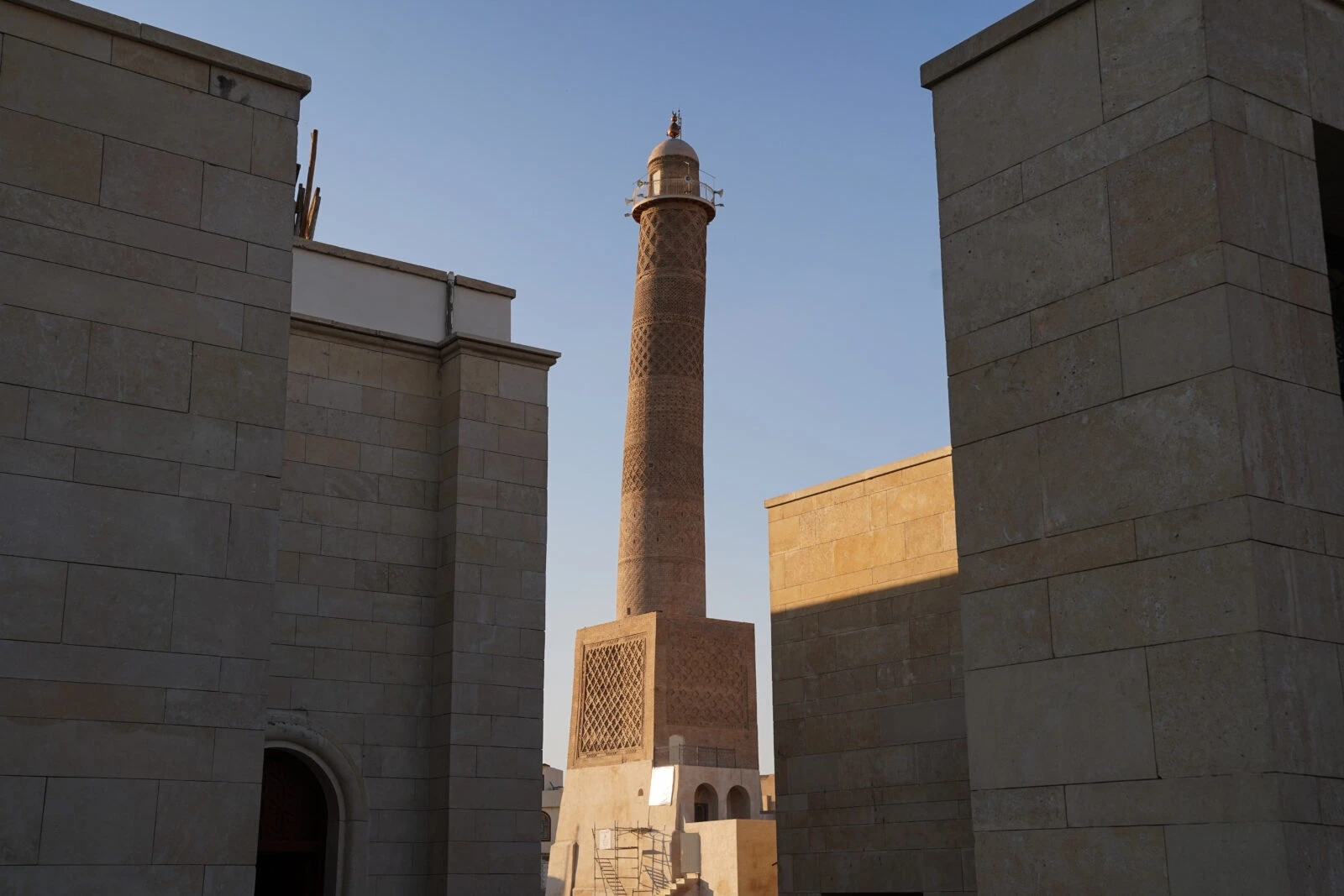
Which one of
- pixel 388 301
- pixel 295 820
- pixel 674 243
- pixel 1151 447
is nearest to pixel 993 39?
pixel 1151 447

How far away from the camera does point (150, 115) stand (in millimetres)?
6457

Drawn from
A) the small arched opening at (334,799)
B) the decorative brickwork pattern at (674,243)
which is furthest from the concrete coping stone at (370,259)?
the decorative brickwork pattern at (674,243)

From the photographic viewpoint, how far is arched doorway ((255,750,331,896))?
32.9ft

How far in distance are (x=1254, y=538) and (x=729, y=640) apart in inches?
982

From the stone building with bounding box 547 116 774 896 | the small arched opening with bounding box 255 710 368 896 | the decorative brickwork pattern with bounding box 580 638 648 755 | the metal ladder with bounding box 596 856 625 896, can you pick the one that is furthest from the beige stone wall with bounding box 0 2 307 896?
the decorative brickwork pattern with bounding box 580 638 648 755

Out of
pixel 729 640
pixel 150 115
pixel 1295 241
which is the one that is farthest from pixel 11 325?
pixel 729 640

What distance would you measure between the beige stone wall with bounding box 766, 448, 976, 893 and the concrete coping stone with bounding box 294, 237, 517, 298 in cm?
346

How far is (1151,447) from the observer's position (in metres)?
4.86

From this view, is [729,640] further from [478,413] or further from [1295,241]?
[1295,241]

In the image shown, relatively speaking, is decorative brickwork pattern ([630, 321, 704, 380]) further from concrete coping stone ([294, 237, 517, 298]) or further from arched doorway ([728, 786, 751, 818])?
concrete coping stone ([294, 237, 517, 298])

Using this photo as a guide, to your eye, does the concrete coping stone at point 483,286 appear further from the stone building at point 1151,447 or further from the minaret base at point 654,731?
the minaret base at point 654,731

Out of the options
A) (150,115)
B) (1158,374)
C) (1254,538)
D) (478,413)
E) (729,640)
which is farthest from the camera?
(729,640)

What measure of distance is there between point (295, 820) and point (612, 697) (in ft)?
62.4

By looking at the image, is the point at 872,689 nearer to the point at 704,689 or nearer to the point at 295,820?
the point at 295,820
